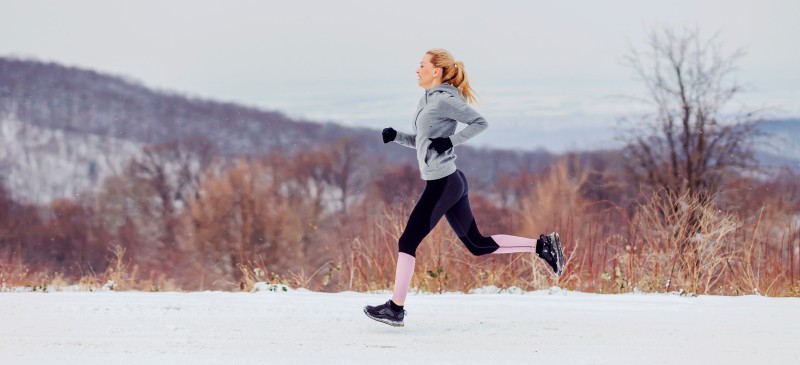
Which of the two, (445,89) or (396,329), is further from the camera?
(396,329)

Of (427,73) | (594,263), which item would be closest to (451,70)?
(427,73)

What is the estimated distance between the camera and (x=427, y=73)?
205 inches

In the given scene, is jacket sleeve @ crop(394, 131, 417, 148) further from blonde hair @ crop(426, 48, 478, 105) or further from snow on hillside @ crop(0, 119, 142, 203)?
snow on hillside @ crop(0, 119, 142, 203)

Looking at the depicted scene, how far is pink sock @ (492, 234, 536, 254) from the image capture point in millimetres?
5492

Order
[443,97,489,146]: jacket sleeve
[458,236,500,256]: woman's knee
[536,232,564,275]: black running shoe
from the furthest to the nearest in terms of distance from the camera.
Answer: [536,232,564,275]: black running shoe → [458,236,500,256]: woman's knee → [443,97,489,146]: jacket sleeve

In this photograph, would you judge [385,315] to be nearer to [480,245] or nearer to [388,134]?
[480,245]

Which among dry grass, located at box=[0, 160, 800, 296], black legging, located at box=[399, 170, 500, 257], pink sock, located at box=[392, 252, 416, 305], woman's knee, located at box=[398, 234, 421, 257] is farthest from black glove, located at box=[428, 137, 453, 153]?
dry grass, located at box=[0, 160, 800, 296]

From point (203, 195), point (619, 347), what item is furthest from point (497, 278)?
point (203, 195)

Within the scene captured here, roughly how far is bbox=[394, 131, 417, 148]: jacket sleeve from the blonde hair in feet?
1.25

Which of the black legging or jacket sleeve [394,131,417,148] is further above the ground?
jacket sleeve [394,131,417,148]

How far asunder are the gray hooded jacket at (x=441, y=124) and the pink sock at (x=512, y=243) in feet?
2.11

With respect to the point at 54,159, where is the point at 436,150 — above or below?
above

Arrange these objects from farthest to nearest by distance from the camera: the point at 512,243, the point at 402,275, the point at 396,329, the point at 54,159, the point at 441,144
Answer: the point at 54,159
the point at 512,243
the point at 396,329
the point at 402,275
the point at 441,144

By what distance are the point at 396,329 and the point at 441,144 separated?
1.19 metres
